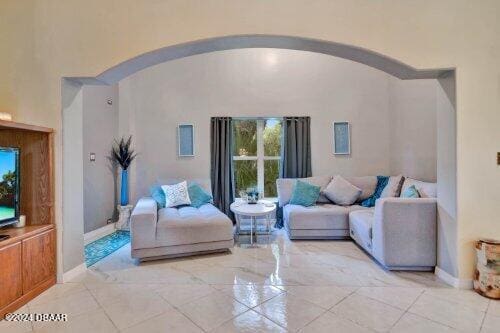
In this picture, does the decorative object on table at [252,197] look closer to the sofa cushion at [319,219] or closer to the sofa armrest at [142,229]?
the sofa cushion at [319,219]

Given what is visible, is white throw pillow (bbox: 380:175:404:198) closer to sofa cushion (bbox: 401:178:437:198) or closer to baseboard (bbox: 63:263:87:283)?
sofa cushion (bbox: 401:178:437:198)

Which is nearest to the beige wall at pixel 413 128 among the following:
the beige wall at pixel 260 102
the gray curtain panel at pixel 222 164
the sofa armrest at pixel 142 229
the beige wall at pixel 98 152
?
the beige wall at pixel 260 102

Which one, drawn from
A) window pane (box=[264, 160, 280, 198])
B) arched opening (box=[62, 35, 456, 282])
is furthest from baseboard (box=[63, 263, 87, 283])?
window pane (box=[264, 160, 280, 198])

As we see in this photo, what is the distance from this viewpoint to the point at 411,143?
4.55 metres

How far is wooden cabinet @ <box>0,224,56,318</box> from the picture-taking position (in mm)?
2102

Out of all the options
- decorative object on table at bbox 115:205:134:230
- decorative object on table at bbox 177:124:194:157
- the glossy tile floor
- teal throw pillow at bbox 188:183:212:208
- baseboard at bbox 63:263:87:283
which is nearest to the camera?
the glossy tile floor

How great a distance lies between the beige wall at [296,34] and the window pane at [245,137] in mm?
2896

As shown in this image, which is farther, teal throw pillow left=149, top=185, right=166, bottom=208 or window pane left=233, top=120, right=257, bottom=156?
window pane left=233, top=120, right=257, bottom=156

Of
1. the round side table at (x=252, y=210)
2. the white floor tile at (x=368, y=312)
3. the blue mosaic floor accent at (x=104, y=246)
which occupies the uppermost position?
the round side table at (x=252, y=210)

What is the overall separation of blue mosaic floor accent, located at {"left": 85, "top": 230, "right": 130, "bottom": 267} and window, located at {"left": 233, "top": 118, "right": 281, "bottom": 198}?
2.16 metres

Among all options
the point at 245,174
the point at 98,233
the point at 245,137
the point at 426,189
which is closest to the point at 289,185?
the point at 245,174

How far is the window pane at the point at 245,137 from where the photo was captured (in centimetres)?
542

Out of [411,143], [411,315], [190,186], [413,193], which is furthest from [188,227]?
[411,143]

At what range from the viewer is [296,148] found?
5188 millimetres
